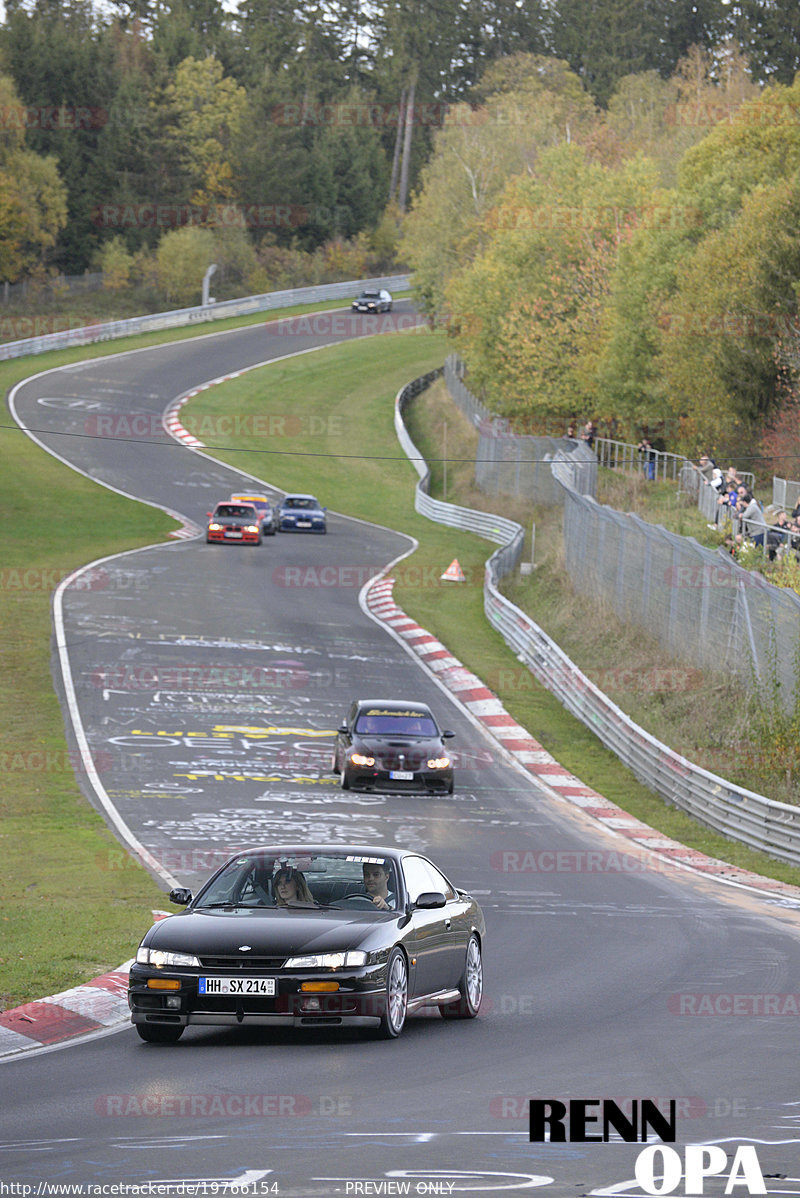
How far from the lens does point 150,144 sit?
386 feet

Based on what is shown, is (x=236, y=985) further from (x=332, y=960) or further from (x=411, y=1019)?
(x=411, y=1019)

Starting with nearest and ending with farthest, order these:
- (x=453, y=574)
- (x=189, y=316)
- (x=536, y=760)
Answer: (x=536, y=760) → (x=453, y=574) → (x=189, y=316)

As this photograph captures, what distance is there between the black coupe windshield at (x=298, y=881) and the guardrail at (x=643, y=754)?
37.3ft

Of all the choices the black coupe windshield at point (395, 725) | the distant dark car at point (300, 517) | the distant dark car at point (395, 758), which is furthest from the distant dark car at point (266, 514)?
the distant dark car at point (395, 758)

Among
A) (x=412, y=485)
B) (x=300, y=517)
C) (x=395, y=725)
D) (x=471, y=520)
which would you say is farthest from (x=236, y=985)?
(x=412, y=485)

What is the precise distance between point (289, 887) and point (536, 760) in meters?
17.8

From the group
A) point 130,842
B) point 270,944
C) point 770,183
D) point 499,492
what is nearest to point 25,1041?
point 270,944

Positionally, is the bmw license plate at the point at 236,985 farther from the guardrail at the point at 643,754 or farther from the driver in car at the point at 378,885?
the guardrail at the point at 643,754

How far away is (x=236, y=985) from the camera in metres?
9.70

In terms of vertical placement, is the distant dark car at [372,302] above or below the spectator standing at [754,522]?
above

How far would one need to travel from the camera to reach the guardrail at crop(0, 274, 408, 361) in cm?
8550

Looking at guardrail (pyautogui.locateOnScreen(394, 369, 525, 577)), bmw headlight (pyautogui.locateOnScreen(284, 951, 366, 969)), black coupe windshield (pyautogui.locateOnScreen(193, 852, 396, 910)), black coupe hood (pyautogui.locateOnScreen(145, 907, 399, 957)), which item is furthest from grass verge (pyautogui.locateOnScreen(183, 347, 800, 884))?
bmw headlight (pyautogui.locateOnScreen(284, 951, 366, 969))

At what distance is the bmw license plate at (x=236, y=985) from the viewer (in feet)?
31.8

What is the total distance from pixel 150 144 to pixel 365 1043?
11482cm
